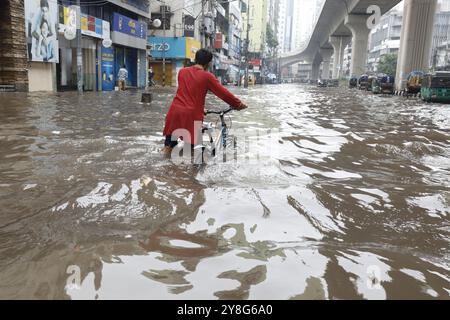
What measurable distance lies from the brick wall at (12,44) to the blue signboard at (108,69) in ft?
28.7

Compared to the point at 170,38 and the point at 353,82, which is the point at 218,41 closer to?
the point at 170,38

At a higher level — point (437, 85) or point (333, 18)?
point (333, 18)

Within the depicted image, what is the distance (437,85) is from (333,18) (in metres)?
43.4

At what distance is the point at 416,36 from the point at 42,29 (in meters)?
29.1

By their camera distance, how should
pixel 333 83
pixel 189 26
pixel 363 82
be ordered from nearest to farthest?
pixel 189 26
pixel 363 82
pixel 333 83

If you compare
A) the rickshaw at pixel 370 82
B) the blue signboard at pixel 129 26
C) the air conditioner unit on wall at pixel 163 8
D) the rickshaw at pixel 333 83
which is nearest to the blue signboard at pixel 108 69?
the blue signboard at pixel 129 26

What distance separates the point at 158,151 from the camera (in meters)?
7.22

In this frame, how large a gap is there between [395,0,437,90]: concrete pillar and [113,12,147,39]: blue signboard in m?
22.1

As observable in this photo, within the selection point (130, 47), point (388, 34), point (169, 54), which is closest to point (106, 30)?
point (130, 47)

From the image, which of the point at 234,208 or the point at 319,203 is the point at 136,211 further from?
the point at 319,203

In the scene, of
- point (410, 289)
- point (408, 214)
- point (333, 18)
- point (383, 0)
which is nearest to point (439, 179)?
point (408, 214)

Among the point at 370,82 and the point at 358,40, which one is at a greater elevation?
the point at 358,40

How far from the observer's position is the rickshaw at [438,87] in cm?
2472

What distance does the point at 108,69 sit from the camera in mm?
31984
